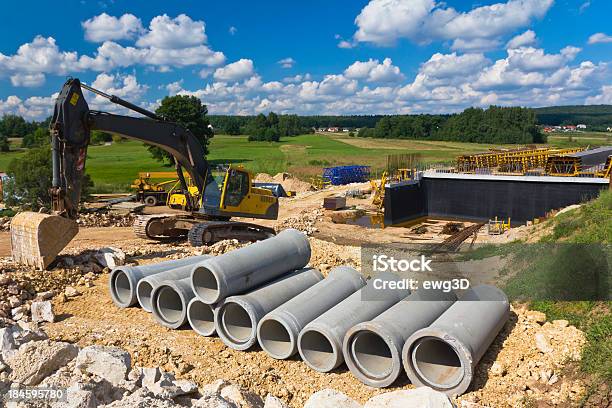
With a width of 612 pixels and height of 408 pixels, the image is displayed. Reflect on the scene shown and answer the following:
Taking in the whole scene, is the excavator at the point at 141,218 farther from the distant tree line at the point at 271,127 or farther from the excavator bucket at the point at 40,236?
the distant tree line at the point at 271,127

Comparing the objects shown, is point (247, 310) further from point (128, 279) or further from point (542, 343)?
point (542, 343)

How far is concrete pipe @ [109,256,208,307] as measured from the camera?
9.99 metres

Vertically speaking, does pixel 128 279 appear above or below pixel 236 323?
above

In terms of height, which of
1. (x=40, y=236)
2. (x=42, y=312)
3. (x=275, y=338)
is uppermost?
(x=40, y=236)

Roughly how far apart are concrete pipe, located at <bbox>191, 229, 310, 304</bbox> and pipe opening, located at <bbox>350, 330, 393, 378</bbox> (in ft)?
7.42

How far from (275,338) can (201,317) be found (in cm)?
167

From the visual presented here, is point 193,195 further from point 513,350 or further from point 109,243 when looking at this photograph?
point 513,350

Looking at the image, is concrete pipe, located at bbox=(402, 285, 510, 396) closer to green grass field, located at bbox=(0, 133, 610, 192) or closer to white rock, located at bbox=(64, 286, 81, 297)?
white rock, located at bbox=(64, 286, 81, 297)

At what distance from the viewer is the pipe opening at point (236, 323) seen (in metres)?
8.48

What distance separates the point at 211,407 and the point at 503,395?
4.14 meters

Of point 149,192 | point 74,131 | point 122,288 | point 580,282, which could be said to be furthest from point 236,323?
point 149,192

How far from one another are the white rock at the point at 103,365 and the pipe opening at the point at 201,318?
2484mm

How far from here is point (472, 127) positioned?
10606 cm

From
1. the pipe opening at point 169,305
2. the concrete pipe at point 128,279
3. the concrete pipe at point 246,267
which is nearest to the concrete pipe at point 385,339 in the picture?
the concrete pipe at point 246,267
